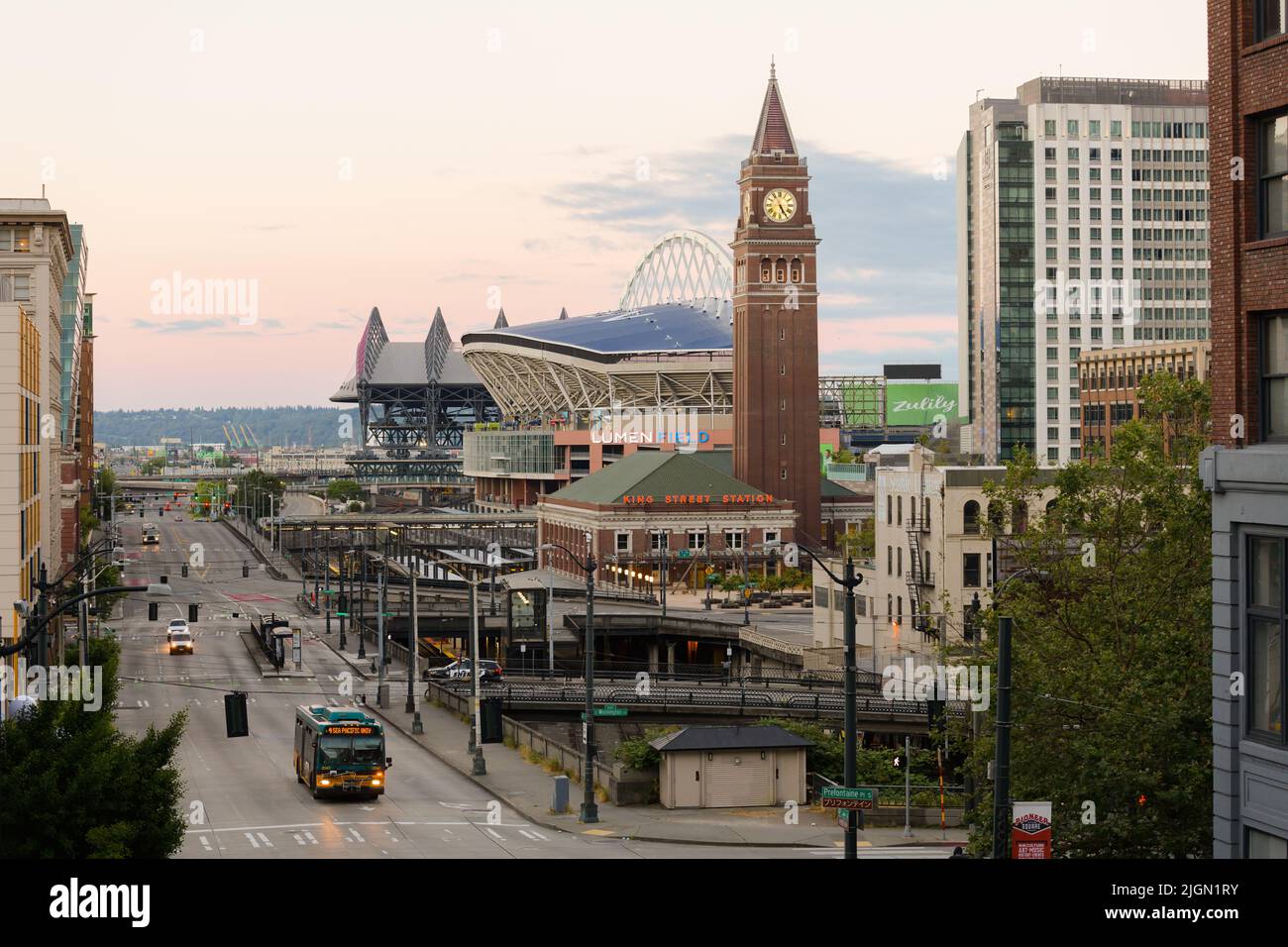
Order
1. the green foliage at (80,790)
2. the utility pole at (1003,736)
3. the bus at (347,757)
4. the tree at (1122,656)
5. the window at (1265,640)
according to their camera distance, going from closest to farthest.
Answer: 1. the window at (1265,640)
2. the utility pole at (1003,736)
3. the green foliage at (80,790)
4. the tree at (1122,656)
5. the bus at (347,757)

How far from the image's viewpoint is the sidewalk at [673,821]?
42406mm

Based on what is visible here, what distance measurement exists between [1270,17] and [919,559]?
55.3 m

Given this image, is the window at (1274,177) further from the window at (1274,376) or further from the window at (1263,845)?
the window at (1263,845)

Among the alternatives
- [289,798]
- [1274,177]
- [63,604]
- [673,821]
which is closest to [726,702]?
[673,821]

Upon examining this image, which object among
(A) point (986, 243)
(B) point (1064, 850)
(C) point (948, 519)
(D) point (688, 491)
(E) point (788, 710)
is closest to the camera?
(B) point (1064, 850)

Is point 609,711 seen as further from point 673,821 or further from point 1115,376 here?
point 1115,376

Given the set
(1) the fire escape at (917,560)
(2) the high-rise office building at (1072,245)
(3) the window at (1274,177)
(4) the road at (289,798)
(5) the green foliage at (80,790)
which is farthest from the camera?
(2) the high-rise office building at (1072,245)

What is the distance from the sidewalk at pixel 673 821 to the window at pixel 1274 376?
21.0 metres

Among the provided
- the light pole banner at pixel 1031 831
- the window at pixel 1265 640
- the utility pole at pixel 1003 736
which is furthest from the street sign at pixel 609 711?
the window at pixel 1265 640

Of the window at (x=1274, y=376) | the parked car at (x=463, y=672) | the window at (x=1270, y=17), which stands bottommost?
the parked car at (x=463, y=672)
